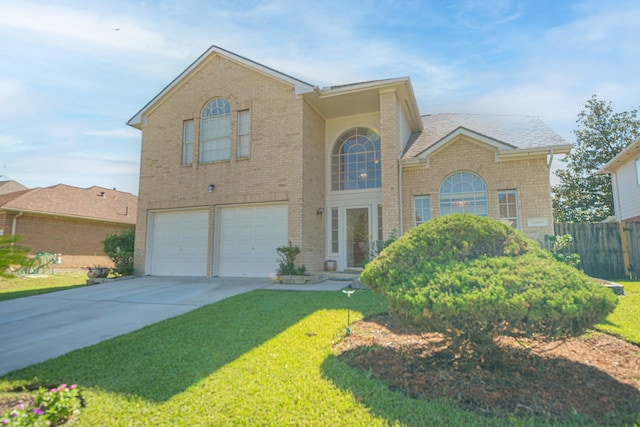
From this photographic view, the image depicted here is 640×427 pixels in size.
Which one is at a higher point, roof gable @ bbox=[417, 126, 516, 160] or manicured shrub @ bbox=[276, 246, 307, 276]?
roof gable @ bbox=[417, 126, 516, 160]

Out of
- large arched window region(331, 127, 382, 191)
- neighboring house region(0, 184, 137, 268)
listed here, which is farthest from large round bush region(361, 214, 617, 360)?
neighboring house region(0, 184, 137, 268)

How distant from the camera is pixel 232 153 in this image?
39.7 feet

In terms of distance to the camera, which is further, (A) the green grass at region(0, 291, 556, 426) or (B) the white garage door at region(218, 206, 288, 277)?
(B) the white garage door at region(218, 206, 288, 277)

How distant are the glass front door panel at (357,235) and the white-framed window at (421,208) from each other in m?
1.71

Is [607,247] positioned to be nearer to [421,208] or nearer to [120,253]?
[421,208]

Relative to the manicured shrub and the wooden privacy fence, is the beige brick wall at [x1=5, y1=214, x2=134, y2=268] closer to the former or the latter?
the manicured shrub

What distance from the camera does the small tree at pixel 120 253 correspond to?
41.1ft

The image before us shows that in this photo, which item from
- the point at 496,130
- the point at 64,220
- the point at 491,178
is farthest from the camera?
the point at 64,220

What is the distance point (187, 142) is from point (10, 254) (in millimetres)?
10473

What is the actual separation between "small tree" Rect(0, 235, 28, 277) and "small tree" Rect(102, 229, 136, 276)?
10108 mm

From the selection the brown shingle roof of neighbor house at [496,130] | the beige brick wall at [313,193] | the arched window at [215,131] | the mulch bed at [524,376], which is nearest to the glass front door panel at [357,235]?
the beige brick wall at [313,193]

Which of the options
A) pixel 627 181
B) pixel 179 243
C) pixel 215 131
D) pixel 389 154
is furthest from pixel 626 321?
pixel 627 181

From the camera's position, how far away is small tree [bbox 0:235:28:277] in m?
3.22

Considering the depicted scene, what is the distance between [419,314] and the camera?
3160 mm
